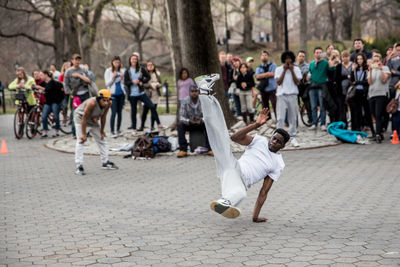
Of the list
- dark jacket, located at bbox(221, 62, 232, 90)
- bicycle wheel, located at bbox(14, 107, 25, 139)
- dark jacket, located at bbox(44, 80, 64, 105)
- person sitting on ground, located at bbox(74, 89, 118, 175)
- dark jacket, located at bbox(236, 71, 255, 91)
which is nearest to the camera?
person sitting on ground, located at bbox(74, 89, 118, 175)

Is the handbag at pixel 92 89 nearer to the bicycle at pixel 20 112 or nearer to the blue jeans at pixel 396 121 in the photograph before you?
the bicycle at pixel 20 112

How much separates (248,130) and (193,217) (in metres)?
1.39

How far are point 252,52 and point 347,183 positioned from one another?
42.6 m

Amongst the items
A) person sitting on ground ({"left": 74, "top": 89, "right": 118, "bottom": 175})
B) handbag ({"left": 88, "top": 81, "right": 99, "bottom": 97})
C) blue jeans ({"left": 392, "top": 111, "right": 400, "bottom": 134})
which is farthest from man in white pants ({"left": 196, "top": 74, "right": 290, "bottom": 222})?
handbag ({"left": 88, "top": 81, "right": 99, "bottom": 97})

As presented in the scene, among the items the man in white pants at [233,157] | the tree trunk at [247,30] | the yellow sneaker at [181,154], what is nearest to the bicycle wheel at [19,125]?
the yellow sneaker at [181,154]

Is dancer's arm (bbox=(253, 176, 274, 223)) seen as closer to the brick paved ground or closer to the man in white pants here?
the man in white pants

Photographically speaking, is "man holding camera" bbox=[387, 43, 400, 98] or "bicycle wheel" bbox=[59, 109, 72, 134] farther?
"bicycle wheel" bbox=[59, 109, 72, 134]

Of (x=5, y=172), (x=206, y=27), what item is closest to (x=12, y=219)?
(x=5, y=172)

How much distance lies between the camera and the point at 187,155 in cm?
1250

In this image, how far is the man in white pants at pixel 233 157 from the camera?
6086mm

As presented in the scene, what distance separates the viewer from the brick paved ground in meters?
5.33

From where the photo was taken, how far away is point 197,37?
14.2 metres

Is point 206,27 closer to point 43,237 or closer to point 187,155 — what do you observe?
point 187,155

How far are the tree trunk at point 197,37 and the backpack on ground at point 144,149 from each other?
271 cm
